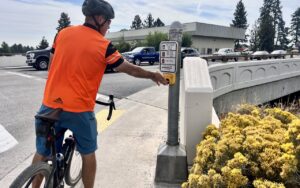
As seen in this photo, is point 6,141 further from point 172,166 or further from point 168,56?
point 168,56

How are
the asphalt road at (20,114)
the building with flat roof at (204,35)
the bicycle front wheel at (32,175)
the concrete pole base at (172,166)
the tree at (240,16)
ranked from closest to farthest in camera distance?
the bicycle front wheel at (32,175)
the concrete pole base at (172,166)
the asphalt road at (20,114)
the building with flat roof at (204,35)
the tree at (240,16)

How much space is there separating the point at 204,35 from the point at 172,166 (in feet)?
198

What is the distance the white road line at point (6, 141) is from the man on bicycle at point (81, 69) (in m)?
2.79

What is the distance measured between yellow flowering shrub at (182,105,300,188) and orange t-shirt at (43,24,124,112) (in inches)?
50.7

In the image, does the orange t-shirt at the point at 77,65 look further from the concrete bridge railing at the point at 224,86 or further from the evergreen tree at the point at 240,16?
the evergreen tree at the point at 240,16

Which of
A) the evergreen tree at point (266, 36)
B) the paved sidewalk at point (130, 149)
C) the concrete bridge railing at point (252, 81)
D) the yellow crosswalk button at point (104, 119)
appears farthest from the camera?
the evergreen tree at point (266, 36)

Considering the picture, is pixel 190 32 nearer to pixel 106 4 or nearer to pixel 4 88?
pixel 4 88

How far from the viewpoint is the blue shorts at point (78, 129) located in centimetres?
280

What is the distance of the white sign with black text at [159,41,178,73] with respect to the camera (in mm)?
3465

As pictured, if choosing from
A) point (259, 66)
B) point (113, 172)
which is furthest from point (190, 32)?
point (113, 172)

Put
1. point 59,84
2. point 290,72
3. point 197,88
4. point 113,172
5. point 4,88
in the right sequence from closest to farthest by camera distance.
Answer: point 59,84 < point 197,88 < point 113,172 < point 4,88 < point 290,72

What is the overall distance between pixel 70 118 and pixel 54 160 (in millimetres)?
390

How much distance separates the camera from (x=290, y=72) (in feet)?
53.9

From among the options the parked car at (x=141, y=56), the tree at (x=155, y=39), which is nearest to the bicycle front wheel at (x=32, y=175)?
the parked car at (x=141, y=56)
